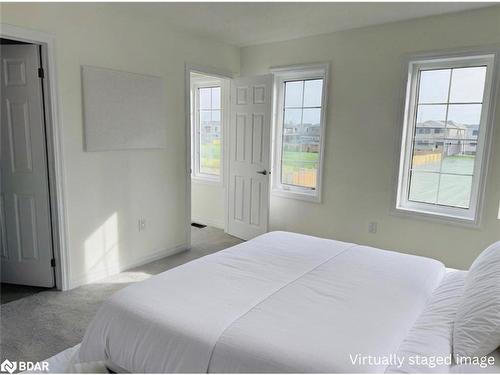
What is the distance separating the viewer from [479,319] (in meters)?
1.32

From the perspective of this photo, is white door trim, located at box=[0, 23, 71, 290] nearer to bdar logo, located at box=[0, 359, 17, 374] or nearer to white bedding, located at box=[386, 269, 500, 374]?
bdar logo, located at box=[0, 359, 17, 374]

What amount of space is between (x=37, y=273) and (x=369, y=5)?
361 cm

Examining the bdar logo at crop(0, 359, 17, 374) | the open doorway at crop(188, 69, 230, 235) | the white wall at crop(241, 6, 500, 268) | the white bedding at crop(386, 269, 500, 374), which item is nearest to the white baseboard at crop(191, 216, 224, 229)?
the open doorway at crop(188, 69, 230, 235)

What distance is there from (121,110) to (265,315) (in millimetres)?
2473

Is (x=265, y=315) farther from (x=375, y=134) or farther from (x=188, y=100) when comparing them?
(x=188, y=100)

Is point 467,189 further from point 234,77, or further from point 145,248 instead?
point 145,248

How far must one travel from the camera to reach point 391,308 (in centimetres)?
155

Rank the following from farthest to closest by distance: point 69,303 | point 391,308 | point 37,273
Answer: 1. point 37,273
2. point 69,303
3. point 391,308

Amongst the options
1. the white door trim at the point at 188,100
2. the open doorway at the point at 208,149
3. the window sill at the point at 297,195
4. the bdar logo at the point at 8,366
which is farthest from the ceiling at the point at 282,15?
the bdar logo at the point at 8,366

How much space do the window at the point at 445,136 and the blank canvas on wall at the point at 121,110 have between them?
2.46m

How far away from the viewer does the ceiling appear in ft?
9.62

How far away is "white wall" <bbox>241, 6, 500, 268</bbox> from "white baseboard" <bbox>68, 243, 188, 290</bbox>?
5.03ft

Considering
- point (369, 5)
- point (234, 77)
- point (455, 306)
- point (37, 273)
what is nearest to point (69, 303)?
point (37, 273)

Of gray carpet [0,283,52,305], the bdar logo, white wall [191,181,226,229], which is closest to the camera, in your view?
the bdar logo
